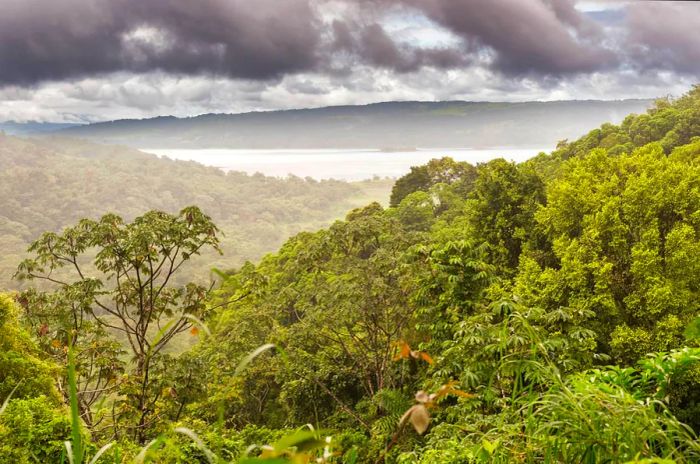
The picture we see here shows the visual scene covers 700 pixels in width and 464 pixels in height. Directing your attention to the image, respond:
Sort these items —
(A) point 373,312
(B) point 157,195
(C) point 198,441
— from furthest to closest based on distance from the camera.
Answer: (B) point 157,195 → (A) point 373,312 → (C) point 198,441

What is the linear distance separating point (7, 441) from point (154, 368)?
13.6ft

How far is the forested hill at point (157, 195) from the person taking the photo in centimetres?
12275

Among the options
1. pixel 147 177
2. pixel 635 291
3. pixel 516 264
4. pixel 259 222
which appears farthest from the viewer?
pixel 147 177

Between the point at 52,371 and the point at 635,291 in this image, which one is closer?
the point at 52,371

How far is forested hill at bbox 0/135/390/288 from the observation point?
122750 millimetres

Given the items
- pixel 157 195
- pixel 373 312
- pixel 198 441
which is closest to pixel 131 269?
pixel 373 312

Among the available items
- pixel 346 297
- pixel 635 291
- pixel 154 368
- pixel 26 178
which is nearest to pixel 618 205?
pixel 635 291

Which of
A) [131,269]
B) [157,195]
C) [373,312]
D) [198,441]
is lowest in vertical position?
[157,195]

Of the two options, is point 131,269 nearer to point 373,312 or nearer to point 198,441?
point 373,312

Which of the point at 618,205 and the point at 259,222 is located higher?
the point at 618,205

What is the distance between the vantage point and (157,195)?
150 metres

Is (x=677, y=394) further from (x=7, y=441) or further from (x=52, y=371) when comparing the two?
(x=52, y=371)

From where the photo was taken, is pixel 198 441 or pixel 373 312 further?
pixel 373 312

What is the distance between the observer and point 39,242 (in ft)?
31.4
